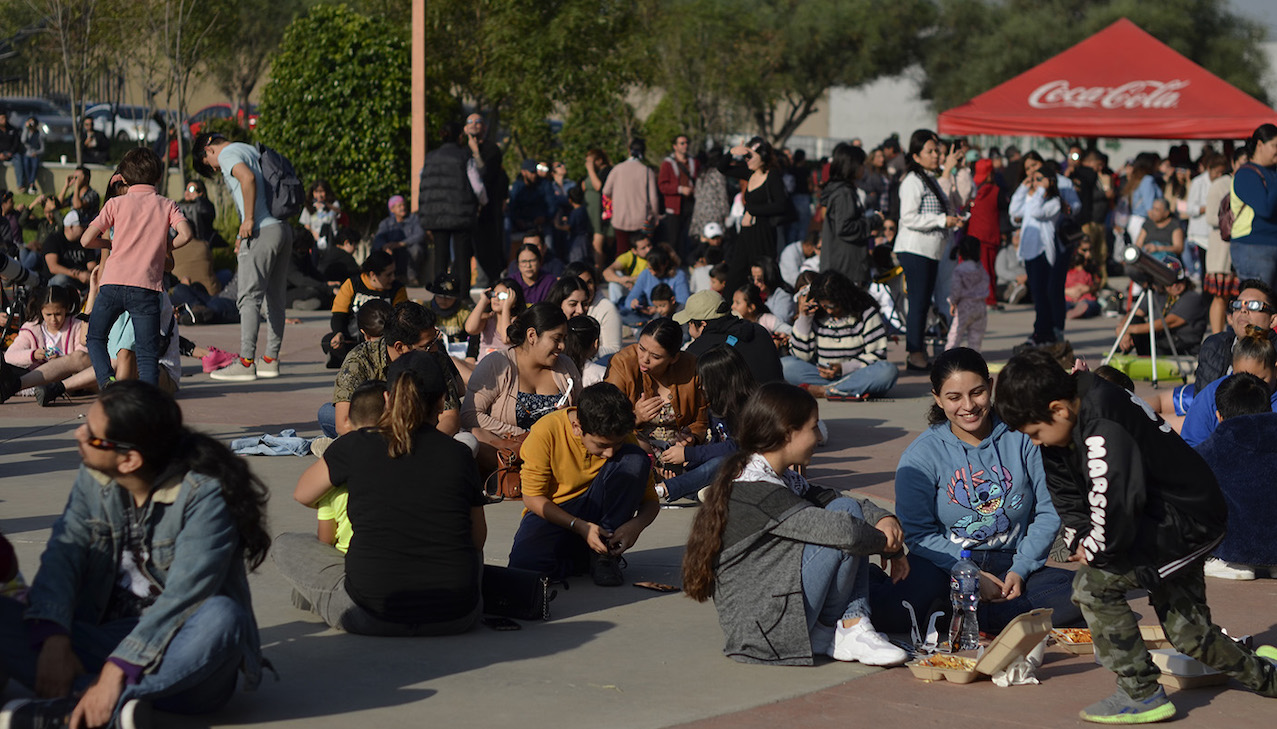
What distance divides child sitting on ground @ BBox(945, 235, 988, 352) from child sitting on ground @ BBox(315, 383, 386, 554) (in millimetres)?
7982

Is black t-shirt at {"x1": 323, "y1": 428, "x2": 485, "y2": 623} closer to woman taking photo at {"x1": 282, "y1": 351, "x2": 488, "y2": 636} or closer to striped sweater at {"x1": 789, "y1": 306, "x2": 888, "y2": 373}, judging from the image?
woman taking photo at {"x1": 282, "y1": 351, "x2": 488, "y2": 636}

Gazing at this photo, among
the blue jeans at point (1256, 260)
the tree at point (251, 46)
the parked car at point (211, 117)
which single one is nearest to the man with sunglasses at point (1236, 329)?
the blue jeans at point (1256, 260)

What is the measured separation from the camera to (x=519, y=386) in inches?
317

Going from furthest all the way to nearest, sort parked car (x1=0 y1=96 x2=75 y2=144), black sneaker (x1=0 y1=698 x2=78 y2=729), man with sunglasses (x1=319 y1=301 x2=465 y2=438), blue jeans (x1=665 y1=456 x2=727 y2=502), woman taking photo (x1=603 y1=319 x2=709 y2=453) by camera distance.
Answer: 1. parked car (x1=0 y1=96 x2=75 y2=144)
2. woman taking photo (x1=603 y1=319 x2=709 y2=453)
3. blue jeans (x1=665 y1=456 x2=727 y2=502)
4. man with sunglasses (x1=319 y1=301 x2=465 y2=438)
5. black sneaker (x1=0 y1=698 x2=78 y2=729)

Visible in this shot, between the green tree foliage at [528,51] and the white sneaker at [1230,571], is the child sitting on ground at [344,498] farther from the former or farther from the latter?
the green tree foliage at [528,51]

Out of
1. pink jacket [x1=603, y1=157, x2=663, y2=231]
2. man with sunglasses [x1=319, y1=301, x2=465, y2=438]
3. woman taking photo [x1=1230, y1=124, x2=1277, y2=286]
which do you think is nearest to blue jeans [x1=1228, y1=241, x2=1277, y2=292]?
woman taking photo [x1=1230, y1=124, x2=1277, y2=286]

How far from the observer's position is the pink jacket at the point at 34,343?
1066 cm

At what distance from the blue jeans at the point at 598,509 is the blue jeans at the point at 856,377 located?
5196 millimetres

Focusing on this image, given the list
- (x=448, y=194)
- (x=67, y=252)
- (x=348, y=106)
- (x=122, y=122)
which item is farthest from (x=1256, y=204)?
(x=122, y=122)

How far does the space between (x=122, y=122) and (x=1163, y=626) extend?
3130 centimetres

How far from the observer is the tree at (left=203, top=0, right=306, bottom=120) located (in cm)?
3653

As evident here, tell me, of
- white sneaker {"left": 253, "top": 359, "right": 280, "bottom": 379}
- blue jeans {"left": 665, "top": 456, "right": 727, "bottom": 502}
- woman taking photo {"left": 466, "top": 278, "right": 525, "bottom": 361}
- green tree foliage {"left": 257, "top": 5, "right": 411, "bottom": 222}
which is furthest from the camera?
green tree foliage {"left": 257, "top": 5, "right": 411, "bottom": 222}

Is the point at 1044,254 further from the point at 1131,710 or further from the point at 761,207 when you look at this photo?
the point at 1131,710

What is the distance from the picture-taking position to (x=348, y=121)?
66.6 ft
